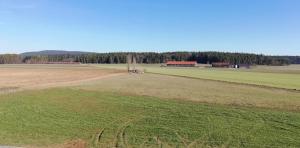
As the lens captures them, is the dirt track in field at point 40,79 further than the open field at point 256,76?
No

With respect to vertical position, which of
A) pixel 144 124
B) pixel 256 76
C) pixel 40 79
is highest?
pixel 144 124

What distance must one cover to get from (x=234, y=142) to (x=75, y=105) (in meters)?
13.8

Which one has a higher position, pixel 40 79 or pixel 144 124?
pixel 144 124

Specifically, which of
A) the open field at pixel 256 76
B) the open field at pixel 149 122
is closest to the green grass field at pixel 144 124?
the open field at pixel 149 122

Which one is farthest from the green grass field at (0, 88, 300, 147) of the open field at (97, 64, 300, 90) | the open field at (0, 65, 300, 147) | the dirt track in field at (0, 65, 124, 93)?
the open field at (97, 64, 300, 90)

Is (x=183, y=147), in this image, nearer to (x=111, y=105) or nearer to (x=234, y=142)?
(x=234, y=142)

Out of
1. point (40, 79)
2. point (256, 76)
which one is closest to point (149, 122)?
point (40, 79)

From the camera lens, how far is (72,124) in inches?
853

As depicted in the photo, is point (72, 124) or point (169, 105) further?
point (169, 105)

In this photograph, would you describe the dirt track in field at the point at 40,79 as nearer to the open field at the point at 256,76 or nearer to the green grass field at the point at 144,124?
the green grass field at the point at 144,124

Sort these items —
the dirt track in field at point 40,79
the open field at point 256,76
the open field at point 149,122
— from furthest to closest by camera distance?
the open field at point 256,76 → the dirt track in field at point 40,79 → the open field at point 149,122

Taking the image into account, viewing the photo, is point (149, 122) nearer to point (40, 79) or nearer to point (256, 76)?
point (40, 79)

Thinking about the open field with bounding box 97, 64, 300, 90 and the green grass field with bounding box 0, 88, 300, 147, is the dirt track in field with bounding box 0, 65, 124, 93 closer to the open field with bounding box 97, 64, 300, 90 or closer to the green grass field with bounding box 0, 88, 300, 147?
the green grass field with bounding box 0, 88, 300, 147

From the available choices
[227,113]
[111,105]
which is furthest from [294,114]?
[111,105]
